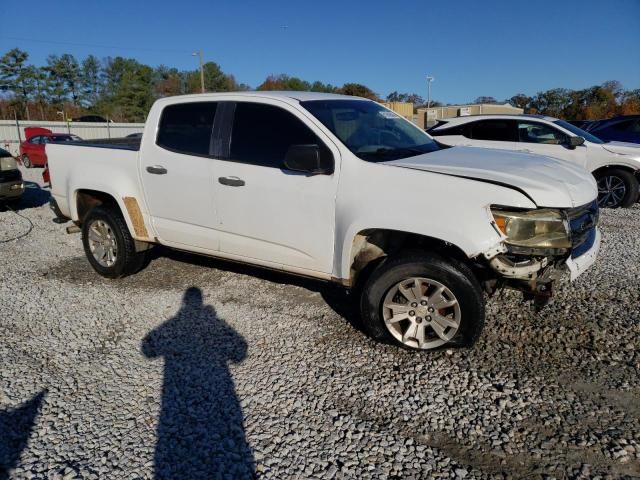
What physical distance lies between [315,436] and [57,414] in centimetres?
164

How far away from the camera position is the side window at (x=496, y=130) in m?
8.96

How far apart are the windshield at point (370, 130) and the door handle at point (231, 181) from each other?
84 cm

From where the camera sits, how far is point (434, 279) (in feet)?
10.8

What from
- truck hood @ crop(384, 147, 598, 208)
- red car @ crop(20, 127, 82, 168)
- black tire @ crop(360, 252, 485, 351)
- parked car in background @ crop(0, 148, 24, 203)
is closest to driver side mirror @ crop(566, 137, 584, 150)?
truck hood @ crop(384, 147, 598, 208)

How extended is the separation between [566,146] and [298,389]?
7797 millimetres

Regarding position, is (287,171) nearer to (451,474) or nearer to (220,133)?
(220,133)

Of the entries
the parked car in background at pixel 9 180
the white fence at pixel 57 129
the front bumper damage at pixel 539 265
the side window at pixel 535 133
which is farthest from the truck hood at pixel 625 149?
the white fence at pixel 57 129

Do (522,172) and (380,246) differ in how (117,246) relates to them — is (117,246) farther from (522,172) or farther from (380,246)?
(522,172)

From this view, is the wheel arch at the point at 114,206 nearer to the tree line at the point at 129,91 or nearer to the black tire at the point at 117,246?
the black tire at the point at 117,246

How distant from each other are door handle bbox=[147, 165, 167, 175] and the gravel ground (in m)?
1.28

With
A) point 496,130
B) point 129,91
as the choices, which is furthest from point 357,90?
point 496,130

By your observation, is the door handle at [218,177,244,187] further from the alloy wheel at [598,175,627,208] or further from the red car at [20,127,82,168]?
the red car at [20,127,82,168]

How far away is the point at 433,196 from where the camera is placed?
3.16 m

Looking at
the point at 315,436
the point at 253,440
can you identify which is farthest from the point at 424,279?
the point at 253,440
